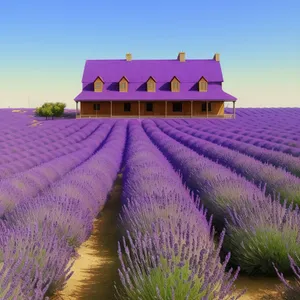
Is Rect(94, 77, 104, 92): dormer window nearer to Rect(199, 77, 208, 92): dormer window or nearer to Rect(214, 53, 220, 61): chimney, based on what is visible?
Rect(199, 77, 208, 92): dormer window

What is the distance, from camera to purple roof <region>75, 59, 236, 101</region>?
33188 millimetres

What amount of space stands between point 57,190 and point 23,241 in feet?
7.30

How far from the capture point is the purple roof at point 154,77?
3319 cm

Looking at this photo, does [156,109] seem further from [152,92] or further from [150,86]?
[150,86]

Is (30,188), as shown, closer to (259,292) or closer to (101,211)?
(101,211)

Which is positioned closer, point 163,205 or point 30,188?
point 163,205

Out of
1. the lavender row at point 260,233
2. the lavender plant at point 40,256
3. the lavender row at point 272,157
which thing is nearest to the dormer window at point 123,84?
the lavender row at point 272,157

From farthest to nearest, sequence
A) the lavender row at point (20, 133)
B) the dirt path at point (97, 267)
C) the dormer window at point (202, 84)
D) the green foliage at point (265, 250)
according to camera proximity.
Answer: the dormer window at point (202, 84)
the lavender row at point (20, 133)
the green foliage at point (265, 250)
the dirt path at point (97, 267)

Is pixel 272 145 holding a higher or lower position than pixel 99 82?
lower

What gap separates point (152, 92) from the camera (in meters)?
34.1

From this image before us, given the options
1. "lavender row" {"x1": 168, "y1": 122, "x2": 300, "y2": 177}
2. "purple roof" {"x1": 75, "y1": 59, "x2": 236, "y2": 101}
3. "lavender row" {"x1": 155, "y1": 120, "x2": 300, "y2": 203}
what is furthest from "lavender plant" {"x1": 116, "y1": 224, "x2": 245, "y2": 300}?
"purple roof" {"x1": 75, "y1": 59, "x2": 236, "y2": 101}

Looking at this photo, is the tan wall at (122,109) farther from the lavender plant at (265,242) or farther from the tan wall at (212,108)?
the lavender plant at (265,242)

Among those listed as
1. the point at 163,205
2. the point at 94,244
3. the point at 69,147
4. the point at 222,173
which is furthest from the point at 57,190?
the point at 69,147

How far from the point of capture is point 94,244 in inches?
189
